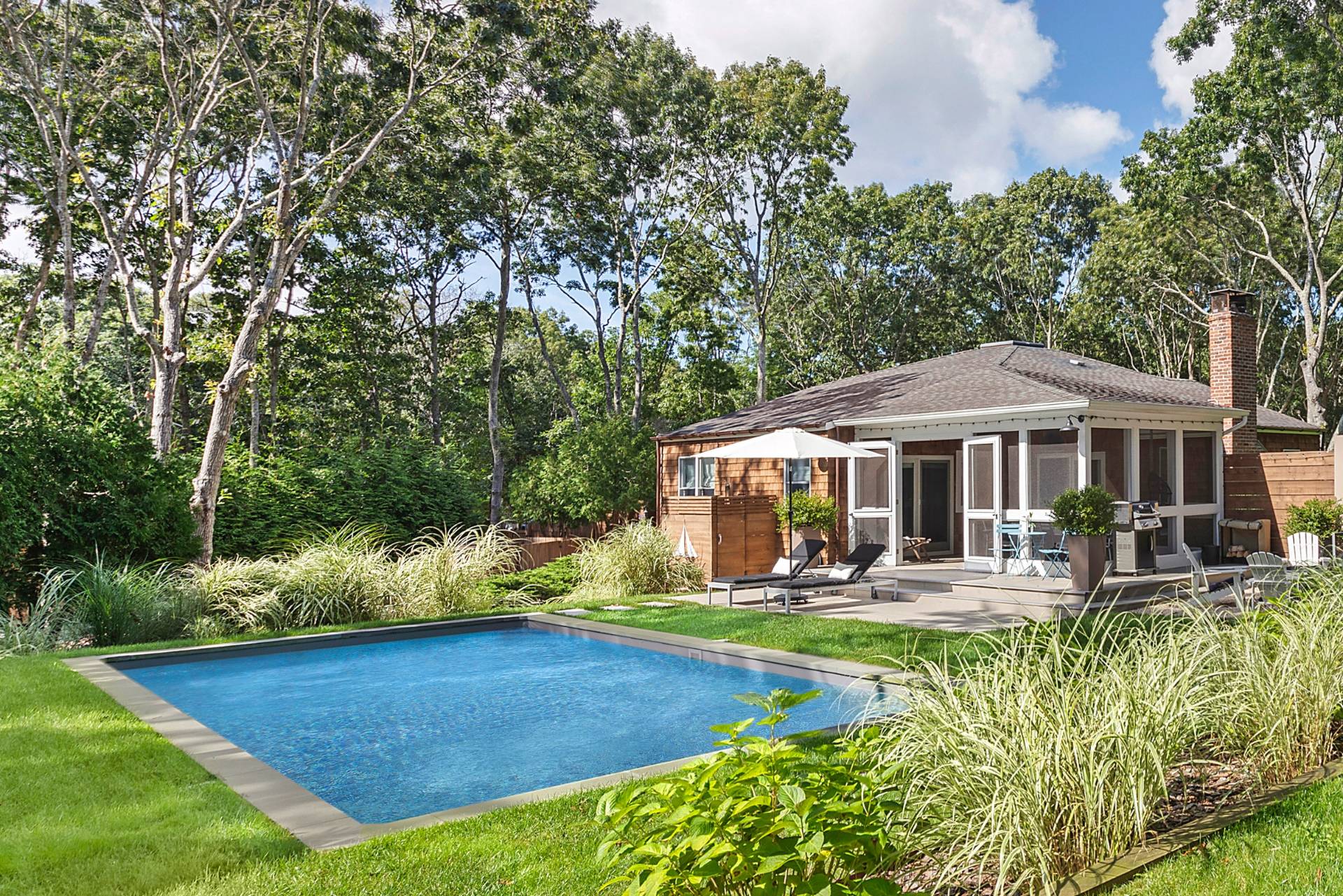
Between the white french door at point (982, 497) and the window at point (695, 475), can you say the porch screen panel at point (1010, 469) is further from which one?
the window at point (695, 475)

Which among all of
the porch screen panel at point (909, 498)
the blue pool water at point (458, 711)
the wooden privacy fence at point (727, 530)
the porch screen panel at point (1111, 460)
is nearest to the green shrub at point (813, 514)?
the wooden privacy fence at point (727, 530)

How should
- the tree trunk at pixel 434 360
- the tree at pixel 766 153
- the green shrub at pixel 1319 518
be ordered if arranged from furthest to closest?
the tree trunk at pixel 434 360, the tree at pixel 766 153, the green shrub at pixel 1319 518

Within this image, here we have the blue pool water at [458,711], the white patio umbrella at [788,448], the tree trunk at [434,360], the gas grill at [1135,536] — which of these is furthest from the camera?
the tree trunk at [434,360]

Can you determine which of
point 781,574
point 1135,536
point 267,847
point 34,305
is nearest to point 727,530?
point 781,574

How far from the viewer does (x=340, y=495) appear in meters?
16.1

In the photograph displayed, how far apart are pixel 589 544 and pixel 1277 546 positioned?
1158cm

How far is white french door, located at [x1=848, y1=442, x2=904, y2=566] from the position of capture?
14945 millimetres

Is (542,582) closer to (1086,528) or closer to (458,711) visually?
(458,711)

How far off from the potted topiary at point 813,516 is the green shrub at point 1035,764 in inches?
462

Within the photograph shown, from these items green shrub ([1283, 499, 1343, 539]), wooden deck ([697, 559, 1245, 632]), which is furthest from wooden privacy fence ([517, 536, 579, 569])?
green shrub ([1283, 499, 1343, 539])

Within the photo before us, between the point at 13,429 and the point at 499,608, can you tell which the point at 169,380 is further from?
the point at 499,608

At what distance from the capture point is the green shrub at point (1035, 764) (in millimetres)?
3033

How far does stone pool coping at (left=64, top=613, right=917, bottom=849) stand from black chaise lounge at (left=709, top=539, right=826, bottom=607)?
6.88 feet

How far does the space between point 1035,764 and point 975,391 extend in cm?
1248
